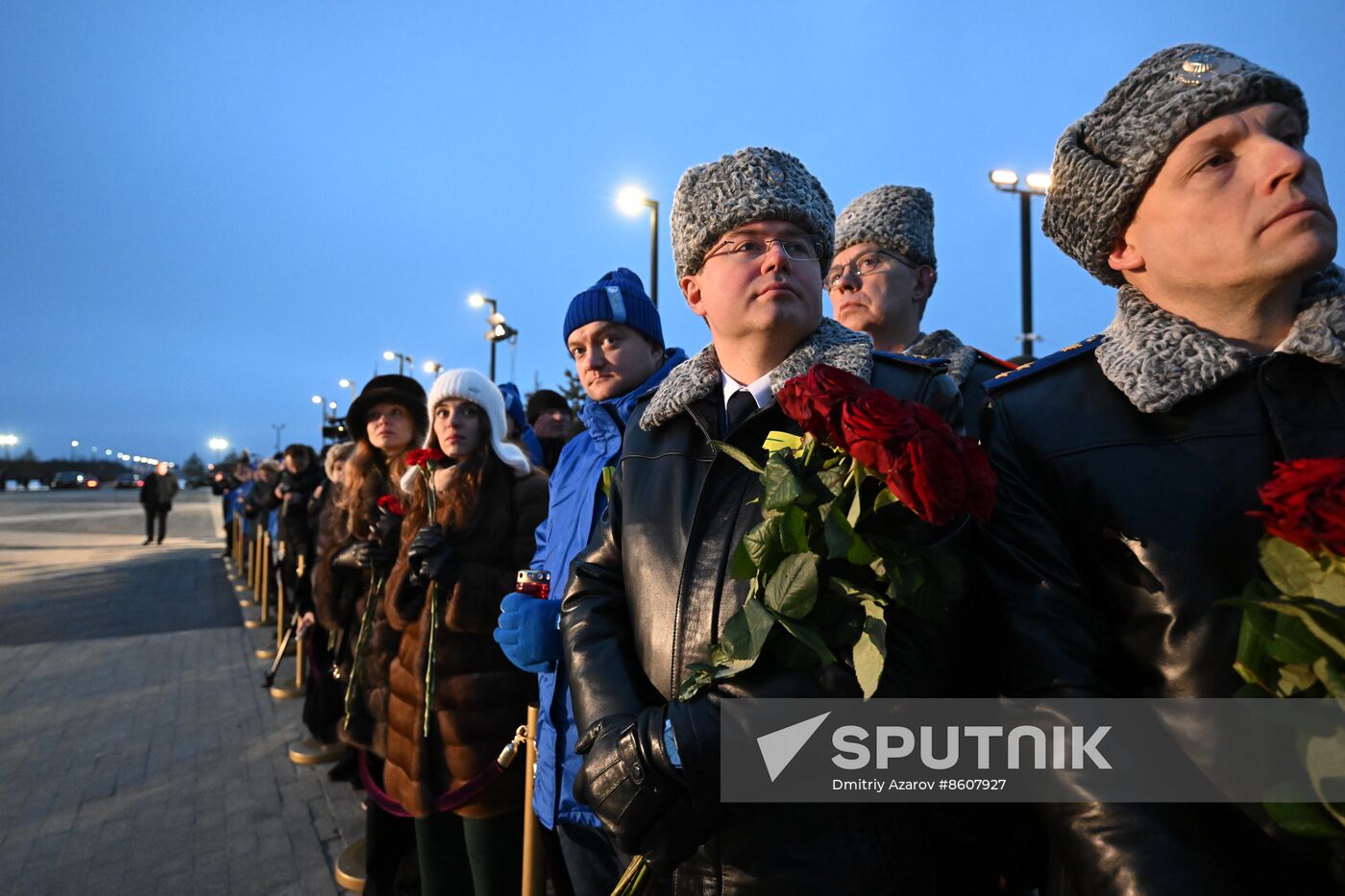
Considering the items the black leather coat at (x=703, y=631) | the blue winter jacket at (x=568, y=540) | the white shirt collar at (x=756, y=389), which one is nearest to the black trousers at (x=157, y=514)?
the blue winter jacket at (x=568, y=540)

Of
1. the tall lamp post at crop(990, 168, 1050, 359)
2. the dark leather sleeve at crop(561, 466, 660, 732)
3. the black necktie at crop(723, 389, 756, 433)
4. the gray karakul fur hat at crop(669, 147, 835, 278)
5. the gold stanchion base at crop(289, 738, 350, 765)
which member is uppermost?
the tall lamp post at crop(990, 168, 1050, 359)

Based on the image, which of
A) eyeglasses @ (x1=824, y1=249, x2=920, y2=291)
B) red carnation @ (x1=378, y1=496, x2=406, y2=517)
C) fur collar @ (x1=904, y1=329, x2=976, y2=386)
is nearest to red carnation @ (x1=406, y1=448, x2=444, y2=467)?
red carnation @ (x1=378, y1=496, x2=406, y2=517)

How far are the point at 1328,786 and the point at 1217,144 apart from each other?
1096mm

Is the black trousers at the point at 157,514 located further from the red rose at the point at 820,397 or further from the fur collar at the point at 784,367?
the red rose at the point at 820,397

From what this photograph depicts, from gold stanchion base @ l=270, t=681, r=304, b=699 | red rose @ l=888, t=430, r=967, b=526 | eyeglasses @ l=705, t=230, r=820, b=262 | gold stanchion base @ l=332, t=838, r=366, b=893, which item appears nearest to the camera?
red rose @ l=888, t=430, r=967, b=526

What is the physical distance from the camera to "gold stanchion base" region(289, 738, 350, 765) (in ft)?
17.5

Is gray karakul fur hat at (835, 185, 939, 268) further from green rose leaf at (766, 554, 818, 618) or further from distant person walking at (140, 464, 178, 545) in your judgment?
distant person walking at (140, 464, 178, 545)

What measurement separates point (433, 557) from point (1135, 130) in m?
2.78

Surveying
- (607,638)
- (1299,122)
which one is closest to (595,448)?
(607,638)

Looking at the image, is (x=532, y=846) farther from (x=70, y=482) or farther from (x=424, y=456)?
(x=70, y=482)

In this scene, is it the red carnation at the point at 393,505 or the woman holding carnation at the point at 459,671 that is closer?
the woman holding carnation at the point at 459,671

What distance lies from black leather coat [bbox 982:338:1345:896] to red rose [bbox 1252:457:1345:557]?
0.68 feet

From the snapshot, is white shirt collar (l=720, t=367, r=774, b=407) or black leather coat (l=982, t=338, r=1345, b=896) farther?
white shirt collar (l=720, t=367, r=774, b=407)

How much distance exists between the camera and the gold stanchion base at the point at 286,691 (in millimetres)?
6809
